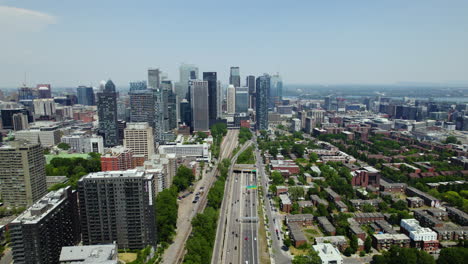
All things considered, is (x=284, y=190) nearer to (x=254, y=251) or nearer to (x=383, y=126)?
(x=254, y=251)

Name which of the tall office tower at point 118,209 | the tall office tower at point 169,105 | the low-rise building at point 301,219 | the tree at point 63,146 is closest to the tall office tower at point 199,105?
the tall office tower at point 169,105

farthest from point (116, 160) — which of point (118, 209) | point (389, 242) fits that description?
point (389, 242)

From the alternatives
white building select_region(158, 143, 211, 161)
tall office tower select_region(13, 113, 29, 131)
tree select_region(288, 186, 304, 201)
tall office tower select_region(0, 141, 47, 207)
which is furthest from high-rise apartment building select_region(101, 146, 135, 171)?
tall office tower select_region(13, 113, 29, 131)

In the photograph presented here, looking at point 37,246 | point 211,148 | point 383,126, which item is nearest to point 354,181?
point 211,148

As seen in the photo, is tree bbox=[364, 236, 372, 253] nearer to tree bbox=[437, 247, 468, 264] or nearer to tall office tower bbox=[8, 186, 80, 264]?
tree bbox=[437, 247, 468, 264]

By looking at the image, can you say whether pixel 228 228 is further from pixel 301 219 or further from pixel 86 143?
pixel 86 143

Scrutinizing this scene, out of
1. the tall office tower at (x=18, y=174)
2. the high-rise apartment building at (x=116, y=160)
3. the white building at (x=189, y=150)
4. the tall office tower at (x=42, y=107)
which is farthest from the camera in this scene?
the tall office tower at (x=42, y=107)

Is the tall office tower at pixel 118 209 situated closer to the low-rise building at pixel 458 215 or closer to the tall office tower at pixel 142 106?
the low-rise building at pixel 458 215
